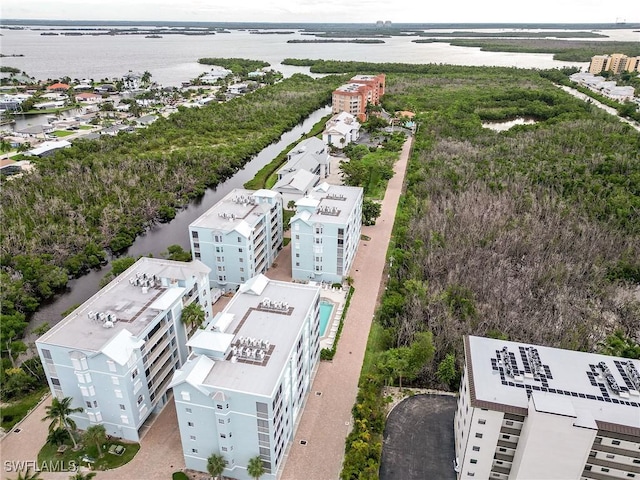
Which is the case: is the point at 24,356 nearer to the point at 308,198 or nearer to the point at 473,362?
the point at 308,198

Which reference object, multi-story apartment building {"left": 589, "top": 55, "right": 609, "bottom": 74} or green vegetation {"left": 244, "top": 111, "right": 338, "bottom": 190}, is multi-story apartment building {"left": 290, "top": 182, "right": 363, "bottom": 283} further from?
multi-story apartment building {"left": 589, "top": 55, "right": 609, "bottom": 74}

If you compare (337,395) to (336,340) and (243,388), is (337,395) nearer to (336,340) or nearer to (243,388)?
(336,340)

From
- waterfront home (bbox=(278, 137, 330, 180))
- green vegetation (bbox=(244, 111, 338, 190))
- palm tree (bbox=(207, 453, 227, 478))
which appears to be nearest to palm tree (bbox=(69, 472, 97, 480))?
palm tree (bbox=(207, 453, 227, 478))

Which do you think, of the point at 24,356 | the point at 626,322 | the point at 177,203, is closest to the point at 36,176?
the point at 177,203

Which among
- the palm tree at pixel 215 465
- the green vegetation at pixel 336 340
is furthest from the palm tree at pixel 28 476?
the green vegetation at pixel 336 340

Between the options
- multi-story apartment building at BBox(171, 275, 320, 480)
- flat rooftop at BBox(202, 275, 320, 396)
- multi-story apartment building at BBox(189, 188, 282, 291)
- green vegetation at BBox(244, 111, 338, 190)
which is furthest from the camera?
green vegetation at BBox(244, 111, 338, 190)

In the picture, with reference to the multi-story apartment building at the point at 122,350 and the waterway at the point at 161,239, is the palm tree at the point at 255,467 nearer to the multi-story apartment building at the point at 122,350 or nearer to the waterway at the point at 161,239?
the multi-story apartment building at the point at 122,350

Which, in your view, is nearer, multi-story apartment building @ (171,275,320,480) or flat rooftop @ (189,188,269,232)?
multi-story apartment building @ (171,275,320,480)

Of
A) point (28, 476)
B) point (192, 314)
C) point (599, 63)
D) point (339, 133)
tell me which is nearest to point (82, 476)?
point (28, 476)
